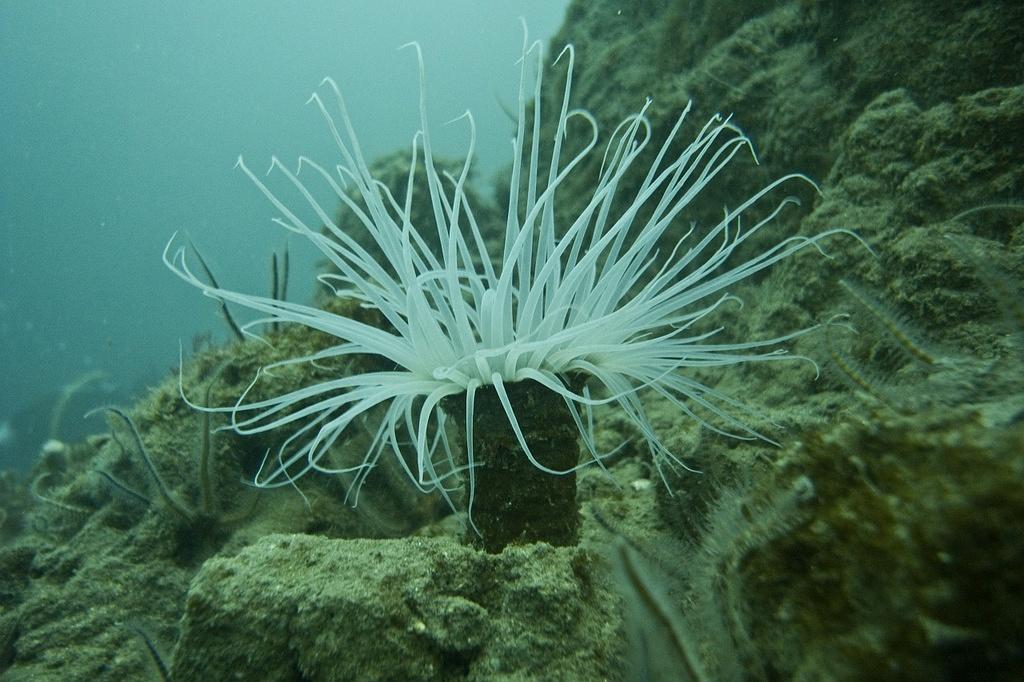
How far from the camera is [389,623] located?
1.52 metres

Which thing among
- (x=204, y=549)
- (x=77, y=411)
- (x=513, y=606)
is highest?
(x=513, y=606)

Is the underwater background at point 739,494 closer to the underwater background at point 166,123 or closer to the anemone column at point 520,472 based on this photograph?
the anemone column at point 520,472

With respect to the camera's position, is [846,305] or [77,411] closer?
[846,305]

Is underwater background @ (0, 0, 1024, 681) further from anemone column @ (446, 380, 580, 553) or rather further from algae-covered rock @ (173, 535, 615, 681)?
anemone column @ (446, 380, 580, 553)

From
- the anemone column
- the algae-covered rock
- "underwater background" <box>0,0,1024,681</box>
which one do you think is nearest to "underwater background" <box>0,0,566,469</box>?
"underwater background" <box>0,0,1024,681</box>

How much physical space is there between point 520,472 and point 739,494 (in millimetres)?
956

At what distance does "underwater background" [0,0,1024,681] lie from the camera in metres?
0.87

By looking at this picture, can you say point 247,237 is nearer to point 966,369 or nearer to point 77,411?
point 77,411

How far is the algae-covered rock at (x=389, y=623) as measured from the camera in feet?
4.90

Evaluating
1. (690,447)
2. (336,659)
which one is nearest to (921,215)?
(690,447)

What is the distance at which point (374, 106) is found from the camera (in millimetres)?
93875

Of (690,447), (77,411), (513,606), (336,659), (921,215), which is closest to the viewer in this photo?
(336,659)

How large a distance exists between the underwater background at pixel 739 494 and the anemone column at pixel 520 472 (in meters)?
0.18

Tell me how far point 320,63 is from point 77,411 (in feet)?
308
